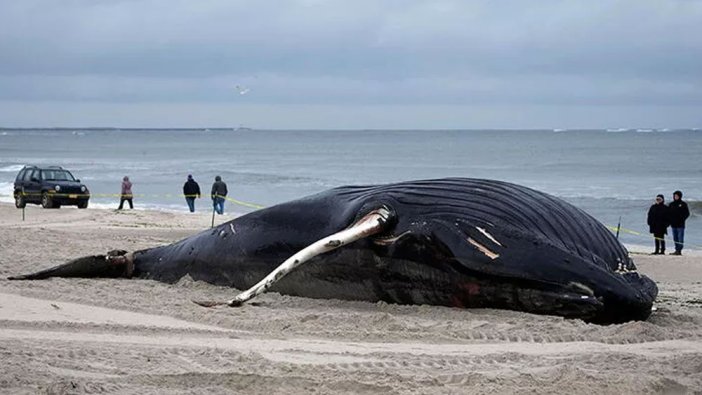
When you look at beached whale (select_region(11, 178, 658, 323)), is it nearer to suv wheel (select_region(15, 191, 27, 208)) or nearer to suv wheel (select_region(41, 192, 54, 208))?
suv wheel (select_region(41, 192, 54, 208))

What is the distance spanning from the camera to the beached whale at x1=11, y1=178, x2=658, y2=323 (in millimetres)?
8672

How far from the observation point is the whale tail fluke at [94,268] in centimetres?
1139

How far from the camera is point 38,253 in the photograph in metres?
14.1

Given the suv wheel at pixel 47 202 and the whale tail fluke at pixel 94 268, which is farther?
the suv wheel at pixel 47 202

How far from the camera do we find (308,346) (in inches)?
295

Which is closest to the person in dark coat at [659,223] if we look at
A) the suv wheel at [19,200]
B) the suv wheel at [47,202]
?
the suv wheel at [47,202]

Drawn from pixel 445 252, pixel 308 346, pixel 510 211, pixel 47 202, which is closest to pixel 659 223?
pixel 510 211

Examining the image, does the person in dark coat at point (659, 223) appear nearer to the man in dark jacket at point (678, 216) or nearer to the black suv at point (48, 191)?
the man in dark jacket at point (678, 216)

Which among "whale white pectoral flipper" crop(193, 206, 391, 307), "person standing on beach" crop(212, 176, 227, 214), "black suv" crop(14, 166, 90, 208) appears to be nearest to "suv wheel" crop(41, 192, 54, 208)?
"black suv" crop(14, 166, 90, 208)

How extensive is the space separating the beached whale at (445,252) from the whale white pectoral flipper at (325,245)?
0.4 inches

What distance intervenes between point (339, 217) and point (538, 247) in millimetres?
2084

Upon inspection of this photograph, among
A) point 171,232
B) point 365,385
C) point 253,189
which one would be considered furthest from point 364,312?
point 253,189

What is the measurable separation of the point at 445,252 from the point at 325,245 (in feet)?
3.58

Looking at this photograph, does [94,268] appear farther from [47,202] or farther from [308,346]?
[47,202]
